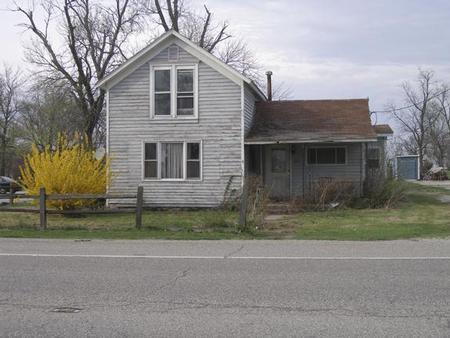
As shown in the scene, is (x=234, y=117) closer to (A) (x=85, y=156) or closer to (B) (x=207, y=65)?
(B) (x=207, y=65)

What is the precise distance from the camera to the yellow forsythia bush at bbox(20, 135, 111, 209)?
19.6 m

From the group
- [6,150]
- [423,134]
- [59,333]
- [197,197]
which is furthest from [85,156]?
[423,134]

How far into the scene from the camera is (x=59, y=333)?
18.3 feet

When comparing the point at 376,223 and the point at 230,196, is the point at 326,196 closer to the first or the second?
the point at 230,196

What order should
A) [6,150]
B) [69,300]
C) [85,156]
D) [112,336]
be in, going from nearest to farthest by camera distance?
[112,336]
[69,300]
[85,156]
[6,150]

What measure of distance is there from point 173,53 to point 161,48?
49 cm

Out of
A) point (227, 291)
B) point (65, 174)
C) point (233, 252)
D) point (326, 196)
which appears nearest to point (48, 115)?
point (65, 174)

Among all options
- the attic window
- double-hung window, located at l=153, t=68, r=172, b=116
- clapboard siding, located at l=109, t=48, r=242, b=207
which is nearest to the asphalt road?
clapboard siding, located at l=109, t=48, r=242, b=207

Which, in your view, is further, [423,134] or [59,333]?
[423,134]

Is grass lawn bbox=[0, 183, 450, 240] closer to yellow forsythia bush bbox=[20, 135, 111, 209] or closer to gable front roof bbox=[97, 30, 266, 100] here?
yellow forsythia bush bbox=[20, 135, 111, 209]

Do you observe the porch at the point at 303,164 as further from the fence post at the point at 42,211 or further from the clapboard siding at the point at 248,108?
the fence post at the point at 42,211

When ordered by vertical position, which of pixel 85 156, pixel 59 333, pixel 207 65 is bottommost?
pixel 59 333

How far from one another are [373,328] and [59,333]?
10.3 feet

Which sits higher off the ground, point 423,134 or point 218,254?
point 423,134
